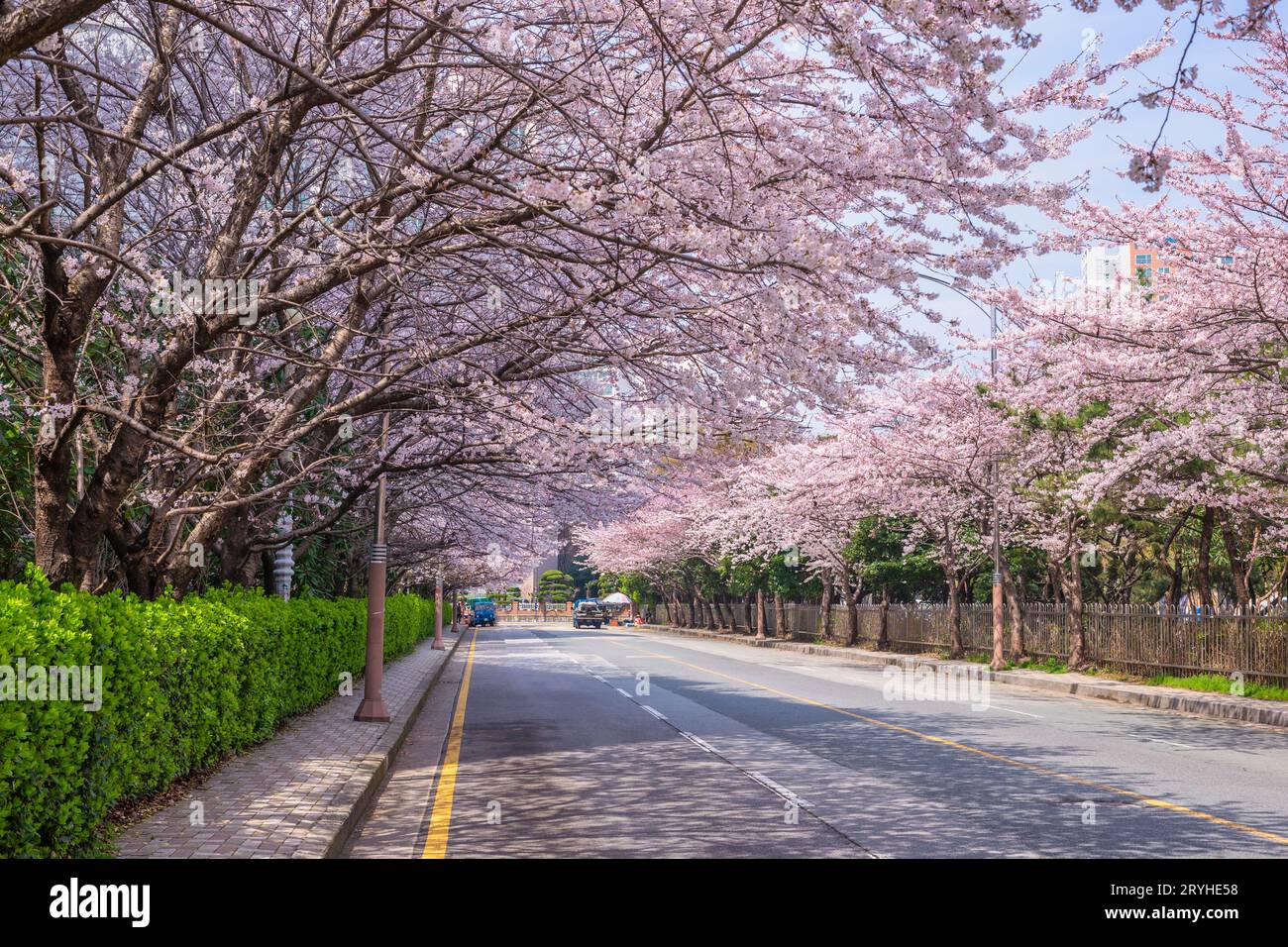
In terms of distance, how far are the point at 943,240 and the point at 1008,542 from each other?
23.9 meters

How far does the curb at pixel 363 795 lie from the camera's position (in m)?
7.41

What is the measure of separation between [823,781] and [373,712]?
700 cm

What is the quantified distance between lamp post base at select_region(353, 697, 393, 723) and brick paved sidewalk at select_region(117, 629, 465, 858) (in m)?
0.18

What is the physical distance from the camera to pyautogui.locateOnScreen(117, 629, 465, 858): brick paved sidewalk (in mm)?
7191

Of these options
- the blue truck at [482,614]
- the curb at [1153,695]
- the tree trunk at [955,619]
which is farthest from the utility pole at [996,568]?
the blue truck at [482,614]

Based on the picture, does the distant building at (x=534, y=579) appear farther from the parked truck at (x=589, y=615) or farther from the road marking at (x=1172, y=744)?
the road marking at (x=1172, y=744)

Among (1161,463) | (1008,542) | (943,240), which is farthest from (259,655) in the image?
(1008,542)

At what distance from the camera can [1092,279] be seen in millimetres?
26156

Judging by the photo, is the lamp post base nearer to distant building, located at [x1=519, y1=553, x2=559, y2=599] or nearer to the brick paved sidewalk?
the brick paved sidewalk

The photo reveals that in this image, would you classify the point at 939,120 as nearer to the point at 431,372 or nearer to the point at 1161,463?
the point at 431,372

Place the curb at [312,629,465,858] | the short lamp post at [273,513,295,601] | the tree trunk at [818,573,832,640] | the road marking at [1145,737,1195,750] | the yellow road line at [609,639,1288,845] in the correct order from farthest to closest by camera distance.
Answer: the tree trunk at [818,573,832,640], the short lamp post at [273,513,295,601], the road marking at [1145,737,1195,750], the yellow road line at [609,639,1288,845], the curb at [312,629,465,858]

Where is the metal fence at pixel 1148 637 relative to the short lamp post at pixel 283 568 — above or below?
below

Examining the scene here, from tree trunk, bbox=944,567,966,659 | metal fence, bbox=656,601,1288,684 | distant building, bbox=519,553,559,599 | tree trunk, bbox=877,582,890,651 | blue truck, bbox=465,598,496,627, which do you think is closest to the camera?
metal fence, bbox=656,601,1288,684

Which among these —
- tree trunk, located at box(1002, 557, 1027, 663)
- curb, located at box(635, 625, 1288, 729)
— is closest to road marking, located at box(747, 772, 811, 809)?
curb, located at box(635, 625, 1288, 729)
